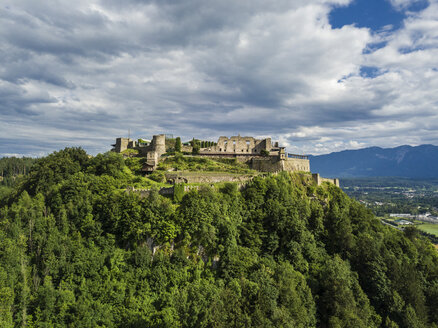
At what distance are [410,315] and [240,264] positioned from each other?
2788 cm

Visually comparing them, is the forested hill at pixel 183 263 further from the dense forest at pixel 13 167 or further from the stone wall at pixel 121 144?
the dense forest at pixel 13 167

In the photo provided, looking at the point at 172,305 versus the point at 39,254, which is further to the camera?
the point at 39,254

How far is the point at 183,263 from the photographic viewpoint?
36.6 m

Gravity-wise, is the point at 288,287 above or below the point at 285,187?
below

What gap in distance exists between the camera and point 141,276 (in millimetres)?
34750

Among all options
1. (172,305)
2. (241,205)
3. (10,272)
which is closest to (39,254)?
(10,272)

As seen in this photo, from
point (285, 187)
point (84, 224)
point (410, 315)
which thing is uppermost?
point (285, 187)

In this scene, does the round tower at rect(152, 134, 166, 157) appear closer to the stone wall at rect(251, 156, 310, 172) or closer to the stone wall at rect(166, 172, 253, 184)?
the stone wall at rect(166, 172, 253, 184)

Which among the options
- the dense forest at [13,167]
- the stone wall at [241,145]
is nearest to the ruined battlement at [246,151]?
the stone wall at [241,145]

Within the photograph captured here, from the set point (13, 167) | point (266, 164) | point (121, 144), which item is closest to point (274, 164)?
point (266, 164)

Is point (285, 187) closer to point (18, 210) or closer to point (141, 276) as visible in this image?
point (141, 276)

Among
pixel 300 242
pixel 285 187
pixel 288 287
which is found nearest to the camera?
pixel 288 287

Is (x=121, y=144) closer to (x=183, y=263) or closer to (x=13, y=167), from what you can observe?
(x=183, y=263)

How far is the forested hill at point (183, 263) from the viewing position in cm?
3198
